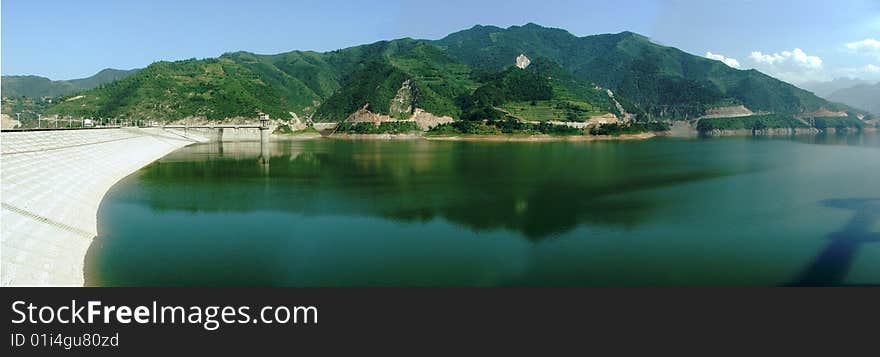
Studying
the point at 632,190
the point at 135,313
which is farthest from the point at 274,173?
the point at 135,313

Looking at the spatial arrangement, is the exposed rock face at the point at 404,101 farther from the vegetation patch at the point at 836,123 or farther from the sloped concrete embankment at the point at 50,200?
the vegetation patch at the point at 836,123

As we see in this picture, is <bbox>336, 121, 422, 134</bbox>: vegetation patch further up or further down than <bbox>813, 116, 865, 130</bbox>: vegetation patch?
further down

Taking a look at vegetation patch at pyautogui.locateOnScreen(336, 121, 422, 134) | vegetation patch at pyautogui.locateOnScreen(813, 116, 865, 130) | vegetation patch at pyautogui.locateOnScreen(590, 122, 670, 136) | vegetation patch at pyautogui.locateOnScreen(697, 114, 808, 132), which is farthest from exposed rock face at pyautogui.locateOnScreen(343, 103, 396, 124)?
vegetation patch at pyautogui.locateOnScreen(813, 116, 865, 130)

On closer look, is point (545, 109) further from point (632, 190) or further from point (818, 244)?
point (818, 244)

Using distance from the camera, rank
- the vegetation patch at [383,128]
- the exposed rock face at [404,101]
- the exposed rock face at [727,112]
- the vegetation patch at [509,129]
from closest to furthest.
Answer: the vegetation patch at [509,129] → the vegetation patch at [383,128] → the exposed rock face at [404,101] → the exposed rock face at [727,112]

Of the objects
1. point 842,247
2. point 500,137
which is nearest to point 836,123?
point 500,137

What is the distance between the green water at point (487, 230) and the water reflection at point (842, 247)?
0.09m

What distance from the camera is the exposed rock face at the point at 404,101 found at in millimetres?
122312

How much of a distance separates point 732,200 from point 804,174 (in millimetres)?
18415

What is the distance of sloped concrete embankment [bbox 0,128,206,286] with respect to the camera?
624 inches

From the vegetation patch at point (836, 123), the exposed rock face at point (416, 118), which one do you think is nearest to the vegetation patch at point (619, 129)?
the exposed rock face at point (416, 118)

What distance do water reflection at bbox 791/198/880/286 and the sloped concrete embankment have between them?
2061 centimetres

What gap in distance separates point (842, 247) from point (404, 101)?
10810 centimetres

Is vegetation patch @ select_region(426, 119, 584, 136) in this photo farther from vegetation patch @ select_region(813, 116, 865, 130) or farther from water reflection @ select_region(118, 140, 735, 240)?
vegetation patch @ select_region(813, 116, 865, 130)
